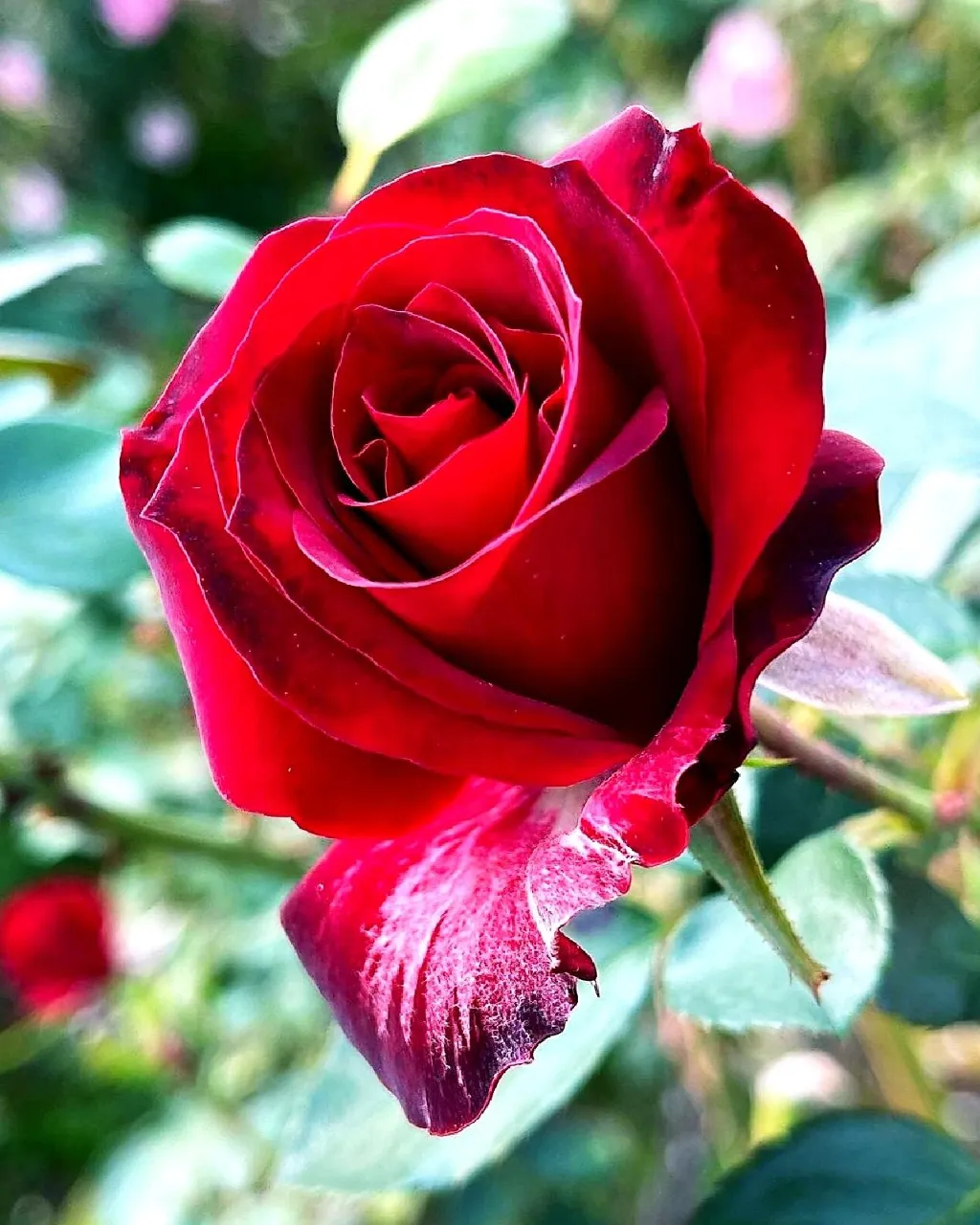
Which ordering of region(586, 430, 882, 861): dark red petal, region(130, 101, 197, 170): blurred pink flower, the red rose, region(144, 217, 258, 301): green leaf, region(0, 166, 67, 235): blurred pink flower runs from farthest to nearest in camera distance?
region(130, 101, 197, 170): blurred pink flower → region(0, 166, 67, 235): blurred pink flower → the red rose → region(144, 217, 258, 301): green leaf → region(586, 430, 882, 861): dark red petal

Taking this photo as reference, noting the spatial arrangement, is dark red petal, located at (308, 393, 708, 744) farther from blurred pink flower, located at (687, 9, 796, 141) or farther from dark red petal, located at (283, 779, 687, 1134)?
blurred pink flower, located at (687, 9, 796, 141)

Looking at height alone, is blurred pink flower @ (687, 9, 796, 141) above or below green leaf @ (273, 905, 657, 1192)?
above

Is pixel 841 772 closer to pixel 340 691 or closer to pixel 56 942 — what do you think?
pixel 340 691

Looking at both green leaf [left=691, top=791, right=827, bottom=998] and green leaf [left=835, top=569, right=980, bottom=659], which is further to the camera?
green leaf [left=835, top=569, right=980, bottom=659]

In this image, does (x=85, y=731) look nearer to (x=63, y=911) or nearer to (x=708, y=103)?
(x=63, y=911)

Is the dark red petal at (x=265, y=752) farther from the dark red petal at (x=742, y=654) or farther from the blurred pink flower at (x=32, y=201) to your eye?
the blurred pink flower at (x=32, y=201)

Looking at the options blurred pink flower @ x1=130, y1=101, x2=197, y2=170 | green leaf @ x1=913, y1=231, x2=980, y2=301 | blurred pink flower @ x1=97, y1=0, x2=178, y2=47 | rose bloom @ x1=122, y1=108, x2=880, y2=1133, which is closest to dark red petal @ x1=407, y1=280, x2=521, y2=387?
rose bloom @ x1=122, y1=108, x2=880, y2=1133
